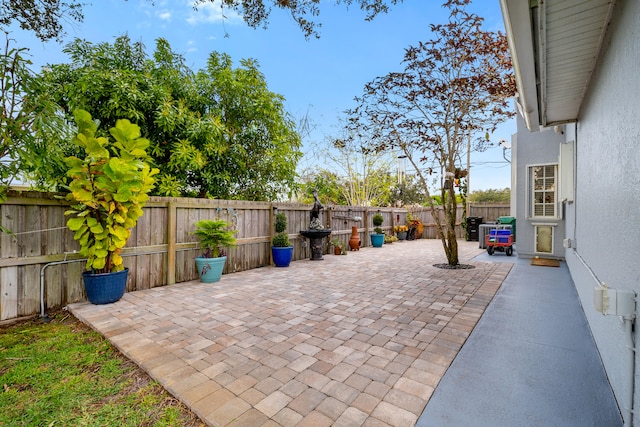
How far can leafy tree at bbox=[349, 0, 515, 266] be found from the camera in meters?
5.55

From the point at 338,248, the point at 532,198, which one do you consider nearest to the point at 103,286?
the point at 338,248

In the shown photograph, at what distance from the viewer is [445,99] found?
237 inches

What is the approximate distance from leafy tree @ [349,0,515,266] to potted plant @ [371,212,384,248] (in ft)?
13.1

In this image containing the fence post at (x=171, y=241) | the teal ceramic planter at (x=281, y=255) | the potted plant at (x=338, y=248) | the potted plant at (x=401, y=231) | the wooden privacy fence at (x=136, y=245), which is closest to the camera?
the wooden privacy fence at (x=136, y=245)

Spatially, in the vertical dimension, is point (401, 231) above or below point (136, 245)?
below

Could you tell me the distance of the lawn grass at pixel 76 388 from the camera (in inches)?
69.2

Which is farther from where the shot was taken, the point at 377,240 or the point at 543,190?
the point at 377,240

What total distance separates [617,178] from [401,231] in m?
11.1

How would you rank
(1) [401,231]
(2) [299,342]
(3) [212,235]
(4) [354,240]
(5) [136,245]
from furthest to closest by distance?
(1) [401,231], (4) [354,240], (3) [212,235], (5) [136,245], (2) [299,342]

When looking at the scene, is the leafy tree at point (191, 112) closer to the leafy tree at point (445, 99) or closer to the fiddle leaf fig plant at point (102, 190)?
the fiddle leaf fig plant at point (102, 190)

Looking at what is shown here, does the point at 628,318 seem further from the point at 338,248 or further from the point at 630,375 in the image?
the point at 338,248

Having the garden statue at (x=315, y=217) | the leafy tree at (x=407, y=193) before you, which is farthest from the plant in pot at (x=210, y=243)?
the leafy tree at (x=407, y=193)

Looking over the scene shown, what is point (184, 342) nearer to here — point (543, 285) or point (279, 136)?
point (543, 285)

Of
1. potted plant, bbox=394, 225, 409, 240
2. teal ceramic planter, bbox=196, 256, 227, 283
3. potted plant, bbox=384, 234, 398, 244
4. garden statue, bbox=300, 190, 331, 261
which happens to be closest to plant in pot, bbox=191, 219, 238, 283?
teal ceramic planter, bbox=196, 256, 227, 283
